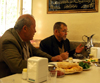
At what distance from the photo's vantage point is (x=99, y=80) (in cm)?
124

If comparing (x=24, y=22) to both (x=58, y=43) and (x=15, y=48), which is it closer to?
(x=15, y=48)

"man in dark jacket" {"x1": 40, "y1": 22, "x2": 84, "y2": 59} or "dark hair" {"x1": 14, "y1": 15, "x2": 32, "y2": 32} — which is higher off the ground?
"dark hair" {"x1": 14, "y1": 15, "x2": 32, "y2": 32}

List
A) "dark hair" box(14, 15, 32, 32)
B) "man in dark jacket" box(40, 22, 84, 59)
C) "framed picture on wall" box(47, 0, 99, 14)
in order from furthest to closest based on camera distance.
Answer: "framed picture on wall" box(47, 0, 99, 14) → "man in dark jacket" box(40, 22, 84, 59) → "dark hair" box(14, 15, 32, 32)

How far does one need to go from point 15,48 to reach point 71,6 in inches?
85.0

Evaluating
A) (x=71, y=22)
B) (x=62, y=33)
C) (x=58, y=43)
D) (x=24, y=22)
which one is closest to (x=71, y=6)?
Result: (x=71, y=22)

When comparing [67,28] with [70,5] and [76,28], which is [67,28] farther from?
[70,5]

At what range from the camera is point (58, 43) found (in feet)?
10.1

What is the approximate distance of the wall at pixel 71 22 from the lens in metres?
3.19

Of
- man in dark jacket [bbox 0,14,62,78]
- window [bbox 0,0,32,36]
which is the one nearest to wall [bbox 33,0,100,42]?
window [bbox 0,0,32,36]

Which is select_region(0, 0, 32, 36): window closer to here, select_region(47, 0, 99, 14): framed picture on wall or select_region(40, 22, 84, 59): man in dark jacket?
select_region(47, 0, 99, 14): framed picture on wall

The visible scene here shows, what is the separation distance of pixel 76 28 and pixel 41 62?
2327mm

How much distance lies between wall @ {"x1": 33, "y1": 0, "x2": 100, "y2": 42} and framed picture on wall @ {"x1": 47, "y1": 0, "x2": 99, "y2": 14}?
89mm

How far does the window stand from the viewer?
367 centimetres

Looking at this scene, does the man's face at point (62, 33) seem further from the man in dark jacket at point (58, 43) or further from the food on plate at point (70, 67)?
the food on plate at point (70, 67)
